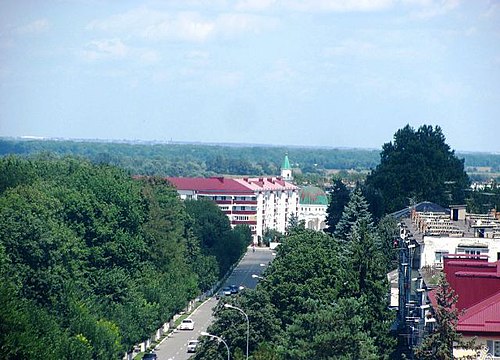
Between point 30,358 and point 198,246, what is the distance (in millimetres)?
60315

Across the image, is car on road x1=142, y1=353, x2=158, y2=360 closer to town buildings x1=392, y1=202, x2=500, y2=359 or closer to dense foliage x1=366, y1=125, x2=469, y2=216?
town buildings x1=392, y1=202, x2=500, y2=359

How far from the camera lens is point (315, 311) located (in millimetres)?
49781

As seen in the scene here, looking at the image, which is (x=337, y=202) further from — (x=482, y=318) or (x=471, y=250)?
(x=482, y=318)

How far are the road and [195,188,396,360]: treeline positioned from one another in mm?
8195

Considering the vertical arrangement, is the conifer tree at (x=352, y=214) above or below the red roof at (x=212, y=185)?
above

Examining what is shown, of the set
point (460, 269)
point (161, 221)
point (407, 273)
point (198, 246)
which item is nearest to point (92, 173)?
point (161, 221)

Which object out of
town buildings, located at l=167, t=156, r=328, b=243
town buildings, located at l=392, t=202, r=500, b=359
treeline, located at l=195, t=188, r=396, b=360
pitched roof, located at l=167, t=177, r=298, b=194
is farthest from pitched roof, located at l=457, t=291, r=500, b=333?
pitched roof, located at l=167, t=177, r=298, b=194

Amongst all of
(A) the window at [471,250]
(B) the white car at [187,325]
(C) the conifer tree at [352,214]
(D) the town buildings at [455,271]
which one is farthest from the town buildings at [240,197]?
(A) the window at [471,250]

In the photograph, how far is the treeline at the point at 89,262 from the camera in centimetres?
5744

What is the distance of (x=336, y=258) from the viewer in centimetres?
6481

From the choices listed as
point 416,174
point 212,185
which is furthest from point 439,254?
point 212,185

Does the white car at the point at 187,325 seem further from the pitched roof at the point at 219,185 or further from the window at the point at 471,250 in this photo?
the pitched roof at the point at 219,185

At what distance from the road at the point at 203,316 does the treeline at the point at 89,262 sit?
1.37 meters

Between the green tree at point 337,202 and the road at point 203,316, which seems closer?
the road at point 203,316
